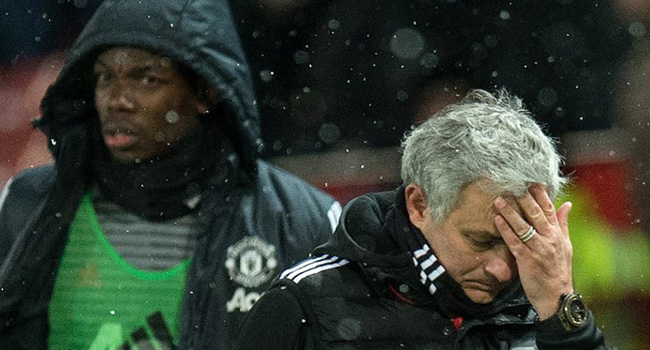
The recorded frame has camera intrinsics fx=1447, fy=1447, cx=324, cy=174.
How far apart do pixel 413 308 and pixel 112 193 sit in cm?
172

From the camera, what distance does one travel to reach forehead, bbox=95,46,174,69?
17.6 feet

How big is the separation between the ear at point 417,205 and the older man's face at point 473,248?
27 mm

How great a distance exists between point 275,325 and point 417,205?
1.71ft

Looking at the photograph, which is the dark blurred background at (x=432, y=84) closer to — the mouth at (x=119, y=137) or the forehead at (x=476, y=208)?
the mouth at (x=119, y=137)

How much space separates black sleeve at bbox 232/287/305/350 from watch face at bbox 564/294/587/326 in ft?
2.30

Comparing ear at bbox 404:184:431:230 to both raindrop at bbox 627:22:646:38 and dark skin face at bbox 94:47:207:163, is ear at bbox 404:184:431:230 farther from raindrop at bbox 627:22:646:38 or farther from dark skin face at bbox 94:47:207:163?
raindrop at bbox 627:22:646:38

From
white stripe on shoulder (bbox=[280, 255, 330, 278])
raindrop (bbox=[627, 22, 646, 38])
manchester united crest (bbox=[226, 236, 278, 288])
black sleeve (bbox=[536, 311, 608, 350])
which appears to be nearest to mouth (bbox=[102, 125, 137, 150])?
manchester united crest (bbox=[226, 236, 278, 288])

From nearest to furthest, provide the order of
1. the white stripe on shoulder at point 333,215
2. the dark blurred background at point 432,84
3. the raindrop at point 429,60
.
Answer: the white stripe on shoulder at point 333,215, the dark blurred background at point 432,84, the raindrop at point 429,60

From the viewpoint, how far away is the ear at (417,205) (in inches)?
156

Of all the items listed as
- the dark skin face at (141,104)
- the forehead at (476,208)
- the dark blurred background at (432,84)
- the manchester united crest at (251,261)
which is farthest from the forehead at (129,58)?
the dark blurred background at (432,84)

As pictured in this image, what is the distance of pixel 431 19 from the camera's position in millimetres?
8234

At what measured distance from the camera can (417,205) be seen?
400 cm

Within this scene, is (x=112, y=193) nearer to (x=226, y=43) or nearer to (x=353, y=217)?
(x=226, y=43)

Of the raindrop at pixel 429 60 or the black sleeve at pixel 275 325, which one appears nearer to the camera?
the black sleeve at pixel 275 325
